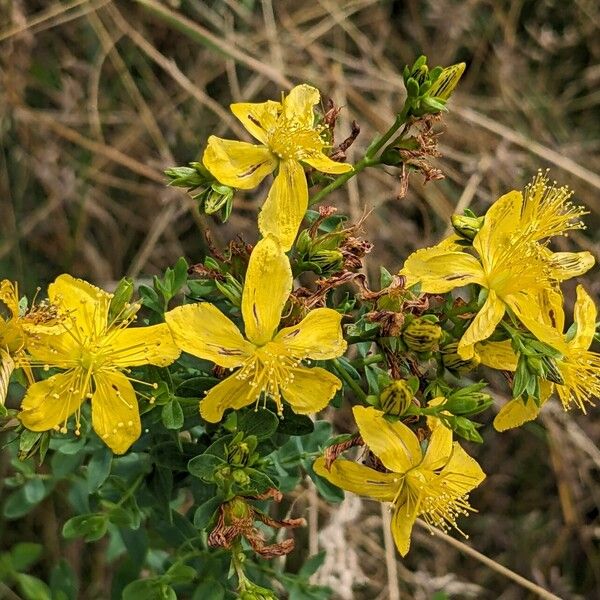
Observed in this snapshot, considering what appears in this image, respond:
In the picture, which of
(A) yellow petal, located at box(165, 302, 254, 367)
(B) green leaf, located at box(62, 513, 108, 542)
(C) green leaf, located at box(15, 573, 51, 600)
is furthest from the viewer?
(C) green leaf, located at box(15, 573, 51, 600)

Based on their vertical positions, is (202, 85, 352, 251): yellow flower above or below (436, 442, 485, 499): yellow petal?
above

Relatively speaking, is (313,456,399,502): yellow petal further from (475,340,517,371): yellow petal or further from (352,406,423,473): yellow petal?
(475,340,517,371): yellow petal

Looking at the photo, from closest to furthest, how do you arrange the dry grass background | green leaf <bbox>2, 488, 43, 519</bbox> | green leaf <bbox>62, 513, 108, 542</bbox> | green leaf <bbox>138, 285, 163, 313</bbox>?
green leaf <bbox>138, 285, 163, 313</bbox>
green leaf <bbox>62, 513, 108, 542</bbox>
green leaf <bbox>2, 488, 43, 519</bbox>
the dry grass background

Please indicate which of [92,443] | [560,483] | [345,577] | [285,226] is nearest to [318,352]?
[285,226]

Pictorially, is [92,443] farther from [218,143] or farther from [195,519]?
[218,143]

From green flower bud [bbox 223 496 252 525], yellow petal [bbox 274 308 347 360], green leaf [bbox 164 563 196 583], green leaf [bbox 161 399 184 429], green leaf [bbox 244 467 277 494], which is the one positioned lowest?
green leaf [bbox 164 563 196 583]

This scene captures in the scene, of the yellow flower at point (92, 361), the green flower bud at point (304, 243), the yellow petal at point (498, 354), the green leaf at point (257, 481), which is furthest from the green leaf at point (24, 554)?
the yellow petal at point (498, 354)

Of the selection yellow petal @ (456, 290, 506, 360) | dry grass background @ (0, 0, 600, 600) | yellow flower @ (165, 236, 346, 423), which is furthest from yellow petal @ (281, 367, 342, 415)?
dry grass background @ (0, 0, 600, 600)
